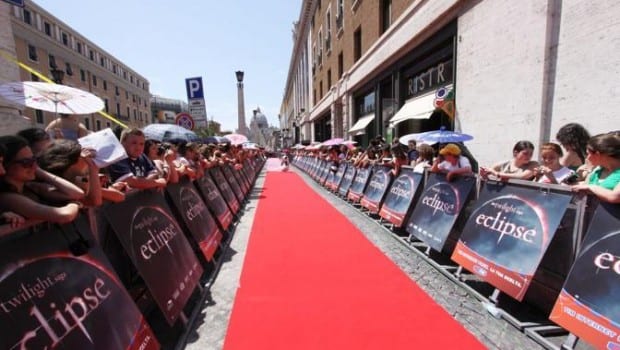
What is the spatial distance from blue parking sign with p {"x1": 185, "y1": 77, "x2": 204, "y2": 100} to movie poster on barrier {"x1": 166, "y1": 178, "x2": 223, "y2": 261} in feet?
21.0

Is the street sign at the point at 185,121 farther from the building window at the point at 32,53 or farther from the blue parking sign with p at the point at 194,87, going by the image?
the building window at the point at 32,53

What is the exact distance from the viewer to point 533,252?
3.23 metres

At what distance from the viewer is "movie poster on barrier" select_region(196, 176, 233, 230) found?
19.4ft

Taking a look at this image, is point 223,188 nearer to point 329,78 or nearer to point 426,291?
point 426,291

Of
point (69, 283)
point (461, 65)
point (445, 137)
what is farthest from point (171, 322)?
point (461, 65)

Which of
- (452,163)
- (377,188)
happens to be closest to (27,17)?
(377,188)

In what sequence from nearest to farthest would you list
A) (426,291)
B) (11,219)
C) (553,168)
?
(11,219) → (426,291) → (553,168)

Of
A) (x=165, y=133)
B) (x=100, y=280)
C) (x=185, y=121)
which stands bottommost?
(x=100, y=280)

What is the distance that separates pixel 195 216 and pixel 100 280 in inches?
99.5

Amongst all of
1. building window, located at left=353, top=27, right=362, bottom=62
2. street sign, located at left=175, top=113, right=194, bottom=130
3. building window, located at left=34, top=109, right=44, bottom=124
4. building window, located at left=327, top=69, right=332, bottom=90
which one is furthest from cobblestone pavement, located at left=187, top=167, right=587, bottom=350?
building window, located at left=34, top=109, right=44, bottom=124

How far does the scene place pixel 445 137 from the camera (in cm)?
714

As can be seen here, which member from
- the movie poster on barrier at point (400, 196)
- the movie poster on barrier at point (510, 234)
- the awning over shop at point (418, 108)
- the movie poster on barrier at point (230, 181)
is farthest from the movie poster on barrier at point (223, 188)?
the awning over shop at point (418, 108)

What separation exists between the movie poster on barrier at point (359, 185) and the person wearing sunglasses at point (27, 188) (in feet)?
24.4

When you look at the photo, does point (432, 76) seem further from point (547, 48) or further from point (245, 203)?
point (245, 203)
